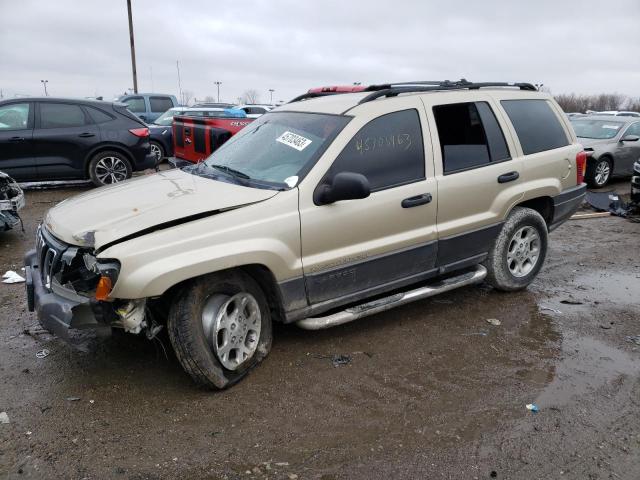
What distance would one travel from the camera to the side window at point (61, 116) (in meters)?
8.96

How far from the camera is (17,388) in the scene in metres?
3.38

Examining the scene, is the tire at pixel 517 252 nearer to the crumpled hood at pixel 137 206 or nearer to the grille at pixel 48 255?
the crumpled hood at pixel 137 206

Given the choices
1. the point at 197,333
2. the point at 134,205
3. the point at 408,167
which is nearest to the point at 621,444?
the point at 408,167

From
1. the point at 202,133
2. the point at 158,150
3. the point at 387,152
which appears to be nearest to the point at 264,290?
the point at 387,152

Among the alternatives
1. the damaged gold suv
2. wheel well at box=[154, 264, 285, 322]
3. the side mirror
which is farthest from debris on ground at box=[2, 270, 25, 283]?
the side mirror

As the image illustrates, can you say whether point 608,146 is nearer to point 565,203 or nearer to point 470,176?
point 565,203

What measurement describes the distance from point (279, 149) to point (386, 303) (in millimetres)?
1398

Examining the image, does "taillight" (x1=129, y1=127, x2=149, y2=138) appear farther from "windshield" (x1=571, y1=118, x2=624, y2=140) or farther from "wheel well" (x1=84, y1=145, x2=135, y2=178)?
"windshield" (x1=571, y1=118, x2=624, y2=140)

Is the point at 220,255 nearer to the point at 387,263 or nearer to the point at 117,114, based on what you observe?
the point at 387,263

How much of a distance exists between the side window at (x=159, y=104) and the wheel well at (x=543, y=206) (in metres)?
15.6

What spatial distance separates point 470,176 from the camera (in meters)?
4.32

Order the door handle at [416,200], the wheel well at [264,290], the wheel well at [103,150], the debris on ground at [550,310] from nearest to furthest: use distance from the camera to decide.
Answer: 1. the wheel well at [264,290]
2. the door handle at [416,200]
3. the debris on ground at [550,310]
4. the wheel well at [103,150]

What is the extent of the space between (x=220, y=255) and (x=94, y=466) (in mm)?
1282

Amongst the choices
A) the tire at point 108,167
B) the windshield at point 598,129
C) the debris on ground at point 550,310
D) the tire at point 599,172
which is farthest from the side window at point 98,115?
the windshield at point 598,129
